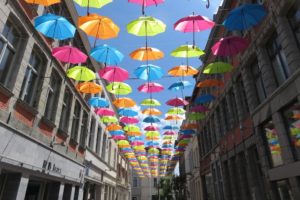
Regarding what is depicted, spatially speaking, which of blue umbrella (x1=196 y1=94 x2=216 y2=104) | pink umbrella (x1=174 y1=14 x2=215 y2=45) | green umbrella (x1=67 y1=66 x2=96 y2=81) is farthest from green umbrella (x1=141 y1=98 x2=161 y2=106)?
pink umbrella (x1=174 y1=14 x2=215 y2=45)

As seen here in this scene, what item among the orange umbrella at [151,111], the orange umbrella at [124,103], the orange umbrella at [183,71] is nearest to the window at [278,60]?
the orange umbrella at [183,71]

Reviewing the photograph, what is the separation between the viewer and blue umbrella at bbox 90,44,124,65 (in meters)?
10.3

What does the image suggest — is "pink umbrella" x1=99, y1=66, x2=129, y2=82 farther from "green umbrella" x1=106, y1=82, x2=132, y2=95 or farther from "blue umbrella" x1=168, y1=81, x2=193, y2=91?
"blue umbrella" x1=168, y1=81, x2=193, y2=91

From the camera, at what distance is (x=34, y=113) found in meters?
11.5

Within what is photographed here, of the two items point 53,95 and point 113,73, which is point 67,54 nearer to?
point 113,73

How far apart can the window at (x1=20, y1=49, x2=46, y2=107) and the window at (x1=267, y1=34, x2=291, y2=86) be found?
10.8 m

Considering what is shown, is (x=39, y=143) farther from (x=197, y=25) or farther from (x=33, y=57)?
(x=197, y=25)

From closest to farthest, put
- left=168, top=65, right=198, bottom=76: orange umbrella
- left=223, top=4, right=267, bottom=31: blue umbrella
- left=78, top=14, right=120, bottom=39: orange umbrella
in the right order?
left=78, top=14, right=120, bottom=39: orange umbrella
left=223, top=4, right=267, bottom=31: blue umbrella
left=168, top=65, right=198, bottom=76: orange umbrella

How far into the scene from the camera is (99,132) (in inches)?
1045

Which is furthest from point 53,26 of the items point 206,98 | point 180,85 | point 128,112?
point 206,98

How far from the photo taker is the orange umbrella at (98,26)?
27.8ft

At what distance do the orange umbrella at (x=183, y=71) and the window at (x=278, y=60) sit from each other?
11.4 feet

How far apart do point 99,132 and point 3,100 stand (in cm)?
1786

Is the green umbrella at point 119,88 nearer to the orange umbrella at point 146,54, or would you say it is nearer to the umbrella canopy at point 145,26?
the orange umbrella at point 146,54
